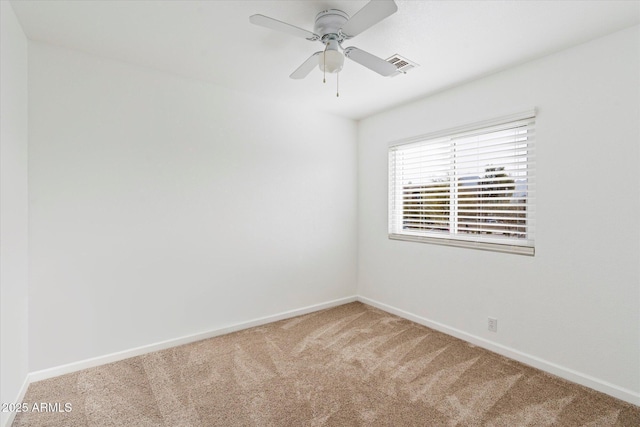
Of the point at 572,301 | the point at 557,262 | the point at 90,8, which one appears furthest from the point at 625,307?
the point at 90,8

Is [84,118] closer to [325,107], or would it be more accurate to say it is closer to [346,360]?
[325,107]

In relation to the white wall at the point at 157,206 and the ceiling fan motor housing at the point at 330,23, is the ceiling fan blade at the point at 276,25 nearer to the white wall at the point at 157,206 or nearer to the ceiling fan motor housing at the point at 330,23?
the ceiling fan motor housing at the point at 330,23

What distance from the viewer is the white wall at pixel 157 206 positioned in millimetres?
2314

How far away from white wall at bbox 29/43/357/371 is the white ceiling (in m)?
0.35

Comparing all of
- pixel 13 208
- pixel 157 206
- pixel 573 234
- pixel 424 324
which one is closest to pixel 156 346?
pixel 157 206

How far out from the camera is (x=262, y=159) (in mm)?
3348

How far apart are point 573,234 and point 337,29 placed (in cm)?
225

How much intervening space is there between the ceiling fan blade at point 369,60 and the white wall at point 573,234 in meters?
1.22

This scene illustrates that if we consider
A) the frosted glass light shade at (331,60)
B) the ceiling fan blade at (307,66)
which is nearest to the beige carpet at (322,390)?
the frosted glass light shade at (331,60)

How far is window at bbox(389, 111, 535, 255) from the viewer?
260 centimetres

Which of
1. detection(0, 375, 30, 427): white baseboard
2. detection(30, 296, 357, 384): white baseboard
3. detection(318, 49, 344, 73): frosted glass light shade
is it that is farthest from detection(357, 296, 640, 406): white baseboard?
detection(0, 375, 30, 427): white baseboard

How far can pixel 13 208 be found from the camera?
1924 millimetres

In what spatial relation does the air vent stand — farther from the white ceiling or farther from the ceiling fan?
the ceiling fan

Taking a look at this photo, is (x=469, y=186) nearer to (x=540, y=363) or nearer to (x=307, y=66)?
(x=540, y=363)
